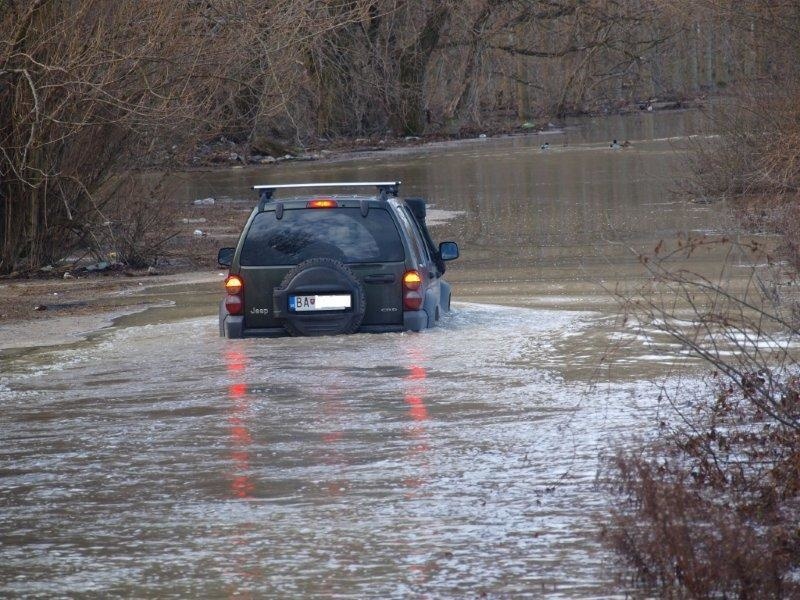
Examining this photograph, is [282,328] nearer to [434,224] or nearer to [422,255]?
[422,255]

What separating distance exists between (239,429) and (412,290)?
Result: 364 centimetres

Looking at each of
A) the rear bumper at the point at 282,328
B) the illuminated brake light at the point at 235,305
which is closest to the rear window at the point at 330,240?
the illuminated brake light at the point at 235,305

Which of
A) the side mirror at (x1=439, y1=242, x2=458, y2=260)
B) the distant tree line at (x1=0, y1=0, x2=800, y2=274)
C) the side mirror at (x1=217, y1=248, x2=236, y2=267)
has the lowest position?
the side mirror at (x1=439, y1=242, x2=458, y2=260)

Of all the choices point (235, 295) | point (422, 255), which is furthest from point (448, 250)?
point (235, 295)

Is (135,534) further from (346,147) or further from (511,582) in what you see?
(346,147)

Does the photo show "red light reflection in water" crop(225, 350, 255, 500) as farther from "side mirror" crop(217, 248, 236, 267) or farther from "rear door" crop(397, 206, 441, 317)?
"rear door" crop(397, 206, 441, 317)

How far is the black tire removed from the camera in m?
13.3

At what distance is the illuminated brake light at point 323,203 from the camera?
1353 cm

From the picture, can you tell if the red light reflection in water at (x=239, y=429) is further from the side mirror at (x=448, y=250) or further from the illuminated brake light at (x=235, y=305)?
the side mirror at (x=448, y=250)

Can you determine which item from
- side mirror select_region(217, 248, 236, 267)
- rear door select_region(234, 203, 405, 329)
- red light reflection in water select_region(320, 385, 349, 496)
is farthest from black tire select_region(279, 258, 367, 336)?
red light reflection in water select_region(320, 385, 349, 496)

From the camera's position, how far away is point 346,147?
58.2 m

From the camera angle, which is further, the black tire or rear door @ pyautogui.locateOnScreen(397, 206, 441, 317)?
rear door @ pyautogui.locateOnScreen(397, 206, 441, 317)

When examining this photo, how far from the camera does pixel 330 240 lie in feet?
44.4

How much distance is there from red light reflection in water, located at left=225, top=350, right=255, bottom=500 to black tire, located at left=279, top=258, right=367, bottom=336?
63cm
